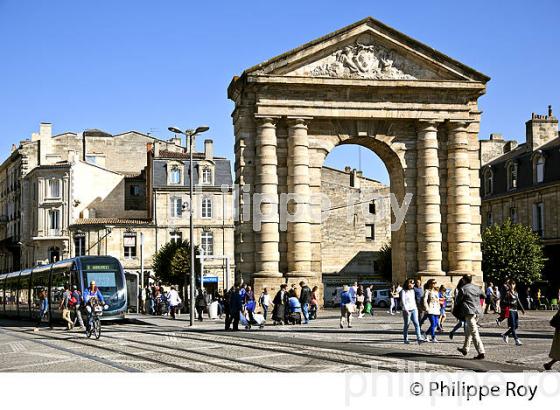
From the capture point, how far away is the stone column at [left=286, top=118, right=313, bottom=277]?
39.4m

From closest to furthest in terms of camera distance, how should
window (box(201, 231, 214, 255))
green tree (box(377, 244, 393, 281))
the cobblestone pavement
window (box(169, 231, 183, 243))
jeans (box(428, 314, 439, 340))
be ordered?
the cobblestone pavement < jeans (box(428, 314, 439, 340)) < green tree (box(377, 244, 393, 281)) < window (box(169, 231, 183, 243)) < window (box(201, 231, 214, 255))

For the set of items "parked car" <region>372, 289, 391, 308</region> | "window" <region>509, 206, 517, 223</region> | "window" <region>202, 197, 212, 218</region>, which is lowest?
"parked car" <region>372, 289, 391, 308</region>

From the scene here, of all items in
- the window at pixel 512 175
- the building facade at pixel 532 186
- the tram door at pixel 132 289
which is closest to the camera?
the tram door at pixel 132 289

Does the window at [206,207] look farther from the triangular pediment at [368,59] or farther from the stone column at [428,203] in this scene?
the triangular pediment at [368,59]

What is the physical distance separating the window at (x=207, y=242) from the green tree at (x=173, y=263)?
3852 mm

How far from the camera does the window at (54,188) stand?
73.1 meters

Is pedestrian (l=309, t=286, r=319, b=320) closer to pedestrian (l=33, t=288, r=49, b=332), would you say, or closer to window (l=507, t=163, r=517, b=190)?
pedestrian (l=33, t=288, r=49, b=332)

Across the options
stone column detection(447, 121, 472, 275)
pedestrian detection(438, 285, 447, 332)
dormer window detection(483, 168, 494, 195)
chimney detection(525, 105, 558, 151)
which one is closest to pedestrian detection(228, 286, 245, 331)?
pedestrian detection(438, 285, 447, 332)

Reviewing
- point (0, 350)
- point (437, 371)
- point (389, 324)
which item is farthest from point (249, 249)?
point (437, 371)

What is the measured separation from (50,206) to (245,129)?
37088 mm

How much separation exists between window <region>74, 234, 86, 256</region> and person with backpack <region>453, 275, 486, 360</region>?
54516mm

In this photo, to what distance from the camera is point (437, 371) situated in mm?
16406

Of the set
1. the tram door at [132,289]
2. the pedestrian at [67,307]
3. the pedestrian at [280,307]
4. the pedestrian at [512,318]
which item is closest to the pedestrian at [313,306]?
the pedestrian at [280,307]

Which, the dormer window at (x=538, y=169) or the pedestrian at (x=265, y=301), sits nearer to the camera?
the pedestrian at (x=265, y=301)
